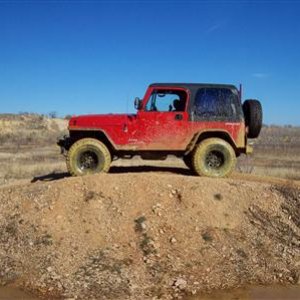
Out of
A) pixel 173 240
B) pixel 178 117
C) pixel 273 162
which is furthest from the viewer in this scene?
pixel 273 162

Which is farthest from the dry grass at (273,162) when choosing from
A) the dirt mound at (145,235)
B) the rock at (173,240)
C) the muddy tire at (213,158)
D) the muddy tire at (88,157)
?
the rock at (173,240)

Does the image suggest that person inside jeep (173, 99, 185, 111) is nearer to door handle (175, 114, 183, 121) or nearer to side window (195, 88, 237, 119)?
door handle (175, 114, 183, 121)

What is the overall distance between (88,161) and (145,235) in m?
3.05

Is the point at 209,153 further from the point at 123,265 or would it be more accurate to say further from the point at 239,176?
the point at 123,265

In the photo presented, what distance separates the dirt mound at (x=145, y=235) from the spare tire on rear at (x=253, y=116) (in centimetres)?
139

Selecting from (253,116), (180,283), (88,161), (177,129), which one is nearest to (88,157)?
(88,161)

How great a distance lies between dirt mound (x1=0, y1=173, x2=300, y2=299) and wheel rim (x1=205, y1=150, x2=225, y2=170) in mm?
667

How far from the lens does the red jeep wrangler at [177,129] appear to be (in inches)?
438

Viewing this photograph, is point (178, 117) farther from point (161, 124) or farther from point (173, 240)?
point (173, 240)

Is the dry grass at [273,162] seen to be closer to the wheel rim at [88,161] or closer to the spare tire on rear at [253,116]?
the spare tire on rear at [253,116]

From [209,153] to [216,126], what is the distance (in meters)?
0.65

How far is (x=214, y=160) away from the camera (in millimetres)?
11391

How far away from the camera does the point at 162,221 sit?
9.35 meters

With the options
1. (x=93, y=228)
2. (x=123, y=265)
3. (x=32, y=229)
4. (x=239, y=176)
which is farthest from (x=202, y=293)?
(x=239, y=176)
